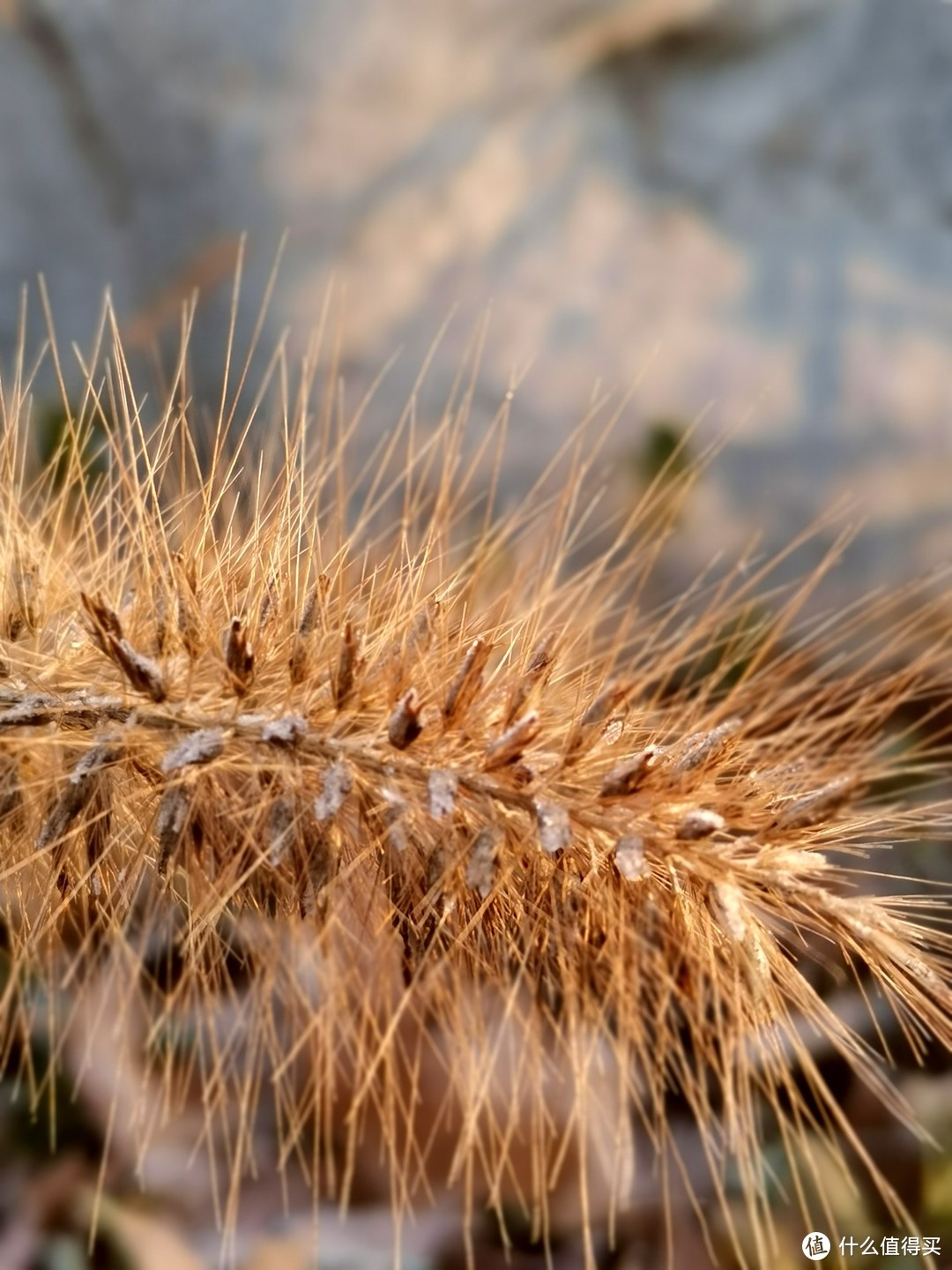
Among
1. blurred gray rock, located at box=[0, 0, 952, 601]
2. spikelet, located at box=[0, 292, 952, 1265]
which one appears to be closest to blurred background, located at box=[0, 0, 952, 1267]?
blurred gray rock, located at box=[0, 0, 952, 601]

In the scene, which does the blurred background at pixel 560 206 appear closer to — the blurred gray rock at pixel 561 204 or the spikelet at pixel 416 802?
the blurred gray rock at pixel 561 204

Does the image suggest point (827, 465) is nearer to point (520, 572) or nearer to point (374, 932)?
point (520, 572)

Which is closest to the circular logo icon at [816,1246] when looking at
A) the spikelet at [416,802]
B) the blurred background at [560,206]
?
the spikelet at [416,802]

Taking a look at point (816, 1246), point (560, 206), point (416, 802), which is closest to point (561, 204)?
point (560, 206)

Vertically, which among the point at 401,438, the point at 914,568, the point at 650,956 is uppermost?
the point at 401,438

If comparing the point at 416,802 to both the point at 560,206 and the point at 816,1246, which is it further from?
the point at 560,206

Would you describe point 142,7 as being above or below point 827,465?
above

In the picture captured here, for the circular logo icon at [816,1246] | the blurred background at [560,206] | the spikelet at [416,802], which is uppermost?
the blurred background at [560,206]

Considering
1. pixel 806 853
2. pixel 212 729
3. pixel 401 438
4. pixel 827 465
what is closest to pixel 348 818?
pixel 212 729
